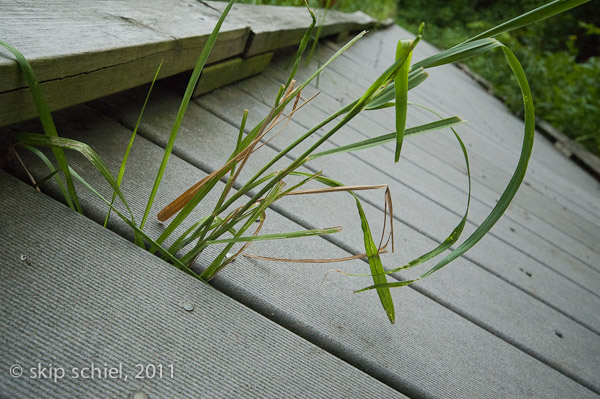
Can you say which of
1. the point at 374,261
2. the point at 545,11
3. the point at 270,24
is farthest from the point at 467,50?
the point at 270,24

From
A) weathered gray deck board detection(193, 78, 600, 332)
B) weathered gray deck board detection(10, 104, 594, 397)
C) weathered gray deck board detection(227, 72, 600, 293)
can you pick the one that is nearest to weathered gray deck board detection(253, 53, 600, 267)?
weathered gray deck board detection(227, 72, 600, 293)

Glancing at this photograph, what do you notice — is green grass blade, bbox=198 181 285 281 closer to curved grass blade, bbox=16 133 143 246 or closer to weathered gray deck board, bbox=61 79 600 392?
curved grass blade, bbox=16 133 143 246

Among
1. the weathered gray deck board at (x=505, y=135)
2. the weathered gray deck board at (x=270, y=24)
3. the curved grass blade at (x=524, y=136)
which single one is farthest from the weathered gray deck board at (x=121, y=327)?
the weathered gray deck board at (x=505, y=135)

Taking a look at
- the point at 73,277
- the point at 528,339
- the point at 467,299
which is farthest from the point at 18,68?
the point at 528,339

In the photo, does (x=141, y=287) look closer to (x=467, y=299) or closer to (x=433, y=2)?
(x=467, y=299)

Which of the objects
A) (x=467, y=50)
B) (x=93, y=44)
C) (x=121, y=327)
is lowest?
(x=121, y=327)

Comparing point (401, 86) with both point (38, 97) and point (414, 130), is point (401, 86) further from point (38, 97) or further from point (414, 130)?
point (38, 97)
